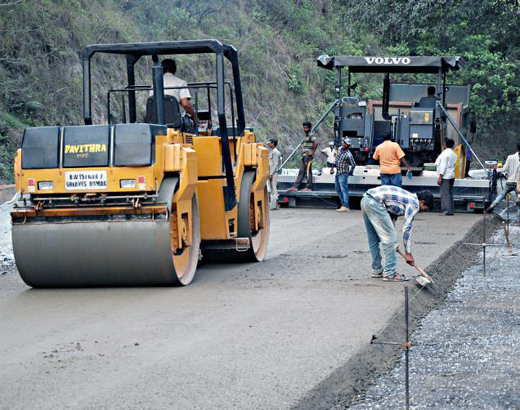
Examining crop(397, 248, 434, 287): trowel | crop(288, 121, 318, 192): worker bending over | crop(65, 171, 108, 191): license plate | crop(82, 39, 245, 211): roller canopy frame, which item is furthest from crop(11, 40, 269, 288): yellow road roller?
crop(288, 121, 318, 192): worker bending over

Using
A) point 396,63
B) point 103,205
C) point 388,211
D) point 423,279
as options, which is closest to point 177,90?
point 103,205

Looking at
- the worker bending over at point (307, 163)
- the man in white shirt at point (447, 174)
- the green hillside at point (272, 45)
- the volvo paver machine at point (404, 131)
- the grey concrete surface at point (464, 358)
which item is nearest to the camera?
the grey concrete surface at point (464, 358)

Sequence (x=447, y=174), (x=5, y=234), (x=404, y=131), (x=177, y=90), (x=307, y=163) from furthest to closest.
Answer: (x=404, y=131)
(x=307, y=163)
(x=447, y=174)
(x=5, y=234)
(x=177, y=90)

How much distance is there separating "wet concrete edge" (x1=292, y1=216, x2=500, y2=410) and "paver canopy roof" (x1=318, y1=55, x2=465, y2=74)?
9434 mm

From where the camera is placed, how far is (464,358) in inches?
304

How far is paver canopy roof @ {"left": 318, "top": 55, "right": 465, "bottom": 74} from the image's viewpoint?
2125 cm

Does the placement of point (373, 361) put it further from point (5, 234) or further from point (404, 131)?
point (404, 131)

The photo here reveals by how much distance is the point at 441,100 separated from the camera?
21.6 metres

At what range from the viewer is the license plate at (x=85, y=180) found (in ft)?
32.8

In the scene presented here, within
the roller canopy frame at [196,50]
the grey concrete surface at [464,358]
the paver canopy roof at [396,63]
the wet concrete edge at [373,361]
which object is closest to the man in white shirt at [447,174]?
the paver canopy roof at [396,63]

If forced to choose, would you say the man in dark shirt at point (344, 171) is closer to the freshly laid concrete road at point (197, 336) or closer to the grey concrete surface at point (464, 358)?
the freshly laid concrete road at point (197, 336)

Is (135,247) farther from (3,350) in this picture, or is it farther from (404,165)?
(404,165)

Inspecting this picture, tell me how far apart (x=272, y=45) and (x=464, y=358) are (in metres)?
32.0

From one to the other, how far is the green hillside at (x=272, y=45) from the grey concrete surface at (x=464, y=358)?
1202cm
